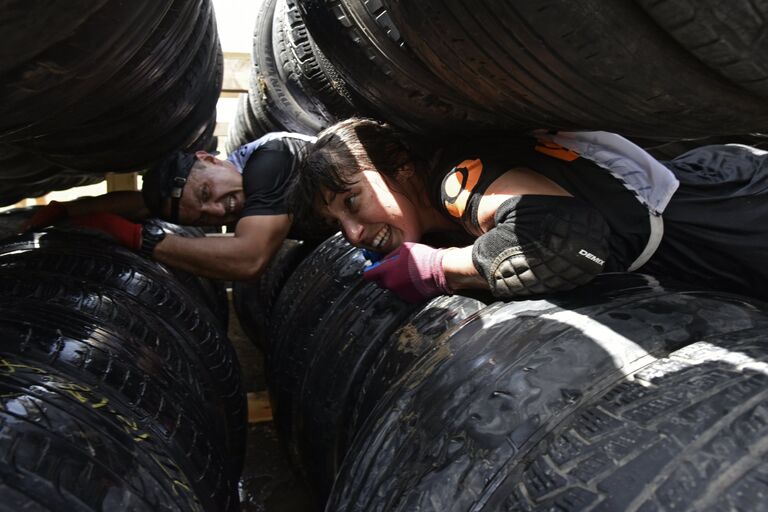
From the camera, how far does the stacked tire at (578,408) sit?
59cm

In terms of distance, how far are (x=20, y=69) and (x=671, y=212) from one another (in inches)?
36.8

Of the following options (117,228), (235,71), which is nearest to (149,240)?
(117,228)

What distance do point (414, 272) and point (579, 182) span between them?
34 centimetres

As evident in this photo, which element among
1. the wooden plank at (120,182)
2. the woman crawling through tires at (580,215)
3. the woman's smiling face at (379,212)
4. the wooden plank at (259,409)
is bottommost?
the wooden plank at (259,409)

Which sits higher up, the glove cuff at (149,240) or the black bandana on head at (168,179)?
the black bandana on head at (168,179)

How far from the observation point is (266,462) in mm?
2094

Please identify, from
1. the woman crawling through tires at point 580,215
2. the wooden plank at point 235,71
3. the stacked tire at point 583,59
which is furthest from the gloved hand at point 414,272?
the wooden plank at point 235,71

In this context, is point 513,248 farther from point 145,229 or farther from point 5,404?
point 145,229

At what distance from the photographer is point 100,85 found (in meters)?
0.89

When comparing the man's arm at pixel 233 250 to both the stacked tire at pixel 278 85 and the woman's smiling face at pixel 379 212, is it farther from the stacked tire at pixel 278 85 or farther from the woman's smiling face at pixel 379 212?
the woman's smiling face at pixel 379 212

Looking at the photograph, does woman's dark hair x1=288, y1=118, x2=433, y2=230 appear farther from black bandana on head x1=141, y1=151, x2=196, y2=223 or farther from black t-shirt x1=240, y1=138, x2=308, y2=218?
black bandana on head x1=141, y1=151, x2=196, y2=223

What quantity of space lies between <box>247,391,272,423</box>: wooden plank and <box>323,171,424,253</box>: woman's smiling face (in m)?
1.05

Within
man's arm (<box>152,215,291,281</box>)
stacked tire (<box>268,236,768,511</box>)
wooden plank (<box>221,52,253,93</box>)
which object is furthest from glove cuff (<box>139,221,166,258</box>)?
wooden plank (<box>221,52,253,93</box>)

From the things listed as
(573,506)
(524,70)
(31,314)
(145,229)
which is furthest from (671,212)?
(145,229)
